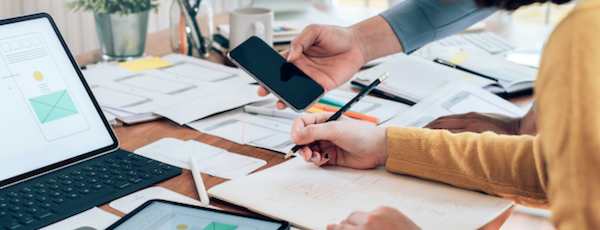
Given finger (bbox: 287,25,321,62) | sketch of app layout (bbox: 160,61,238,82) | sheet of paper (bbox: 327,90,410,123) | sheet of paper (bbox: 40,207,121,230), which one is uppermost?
finger (bbox: 287,25,321,62)

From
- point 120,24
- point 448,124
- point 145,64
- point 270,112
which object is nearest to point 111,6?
point 120,24

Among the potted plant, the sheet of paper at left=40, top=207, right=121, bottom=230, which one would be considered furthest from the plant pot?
the sheet of paper at left=40, top=207, right=121, bottom=230

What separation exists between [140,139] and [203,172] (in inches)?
7.2

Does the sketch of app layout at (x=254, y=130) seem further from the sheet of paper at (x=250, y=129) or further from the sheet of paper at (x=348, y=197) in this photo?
the sheet of paper at (x=348, y=197)

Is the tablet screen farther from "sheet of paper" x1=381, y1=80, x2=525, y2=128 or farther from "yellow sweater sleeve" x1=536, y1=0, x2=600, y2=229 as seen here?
"sheet of paper" x1=381, y1=80, x2=525, y2=128

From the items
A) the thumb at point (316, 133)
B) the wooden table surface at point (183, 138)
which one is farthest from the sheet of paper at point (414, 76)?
the thumb at point (316, 133)

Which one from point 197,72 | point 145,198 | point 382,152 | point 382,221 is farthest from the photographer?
point 197,72

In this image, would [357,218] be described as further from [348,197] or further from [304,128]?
[304,128]

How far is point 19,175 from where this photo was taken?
2.21 feet

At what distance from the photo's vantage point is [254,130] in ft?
3.07

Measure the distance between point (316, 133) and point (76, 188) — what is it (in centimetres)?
33

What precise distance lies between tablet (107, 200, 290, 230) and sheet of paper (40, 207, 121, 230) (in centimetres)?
4

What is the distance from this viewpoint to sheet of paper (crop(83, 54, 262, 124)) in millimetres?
1005

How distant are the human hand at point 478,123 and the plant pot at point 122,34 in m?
0.80
